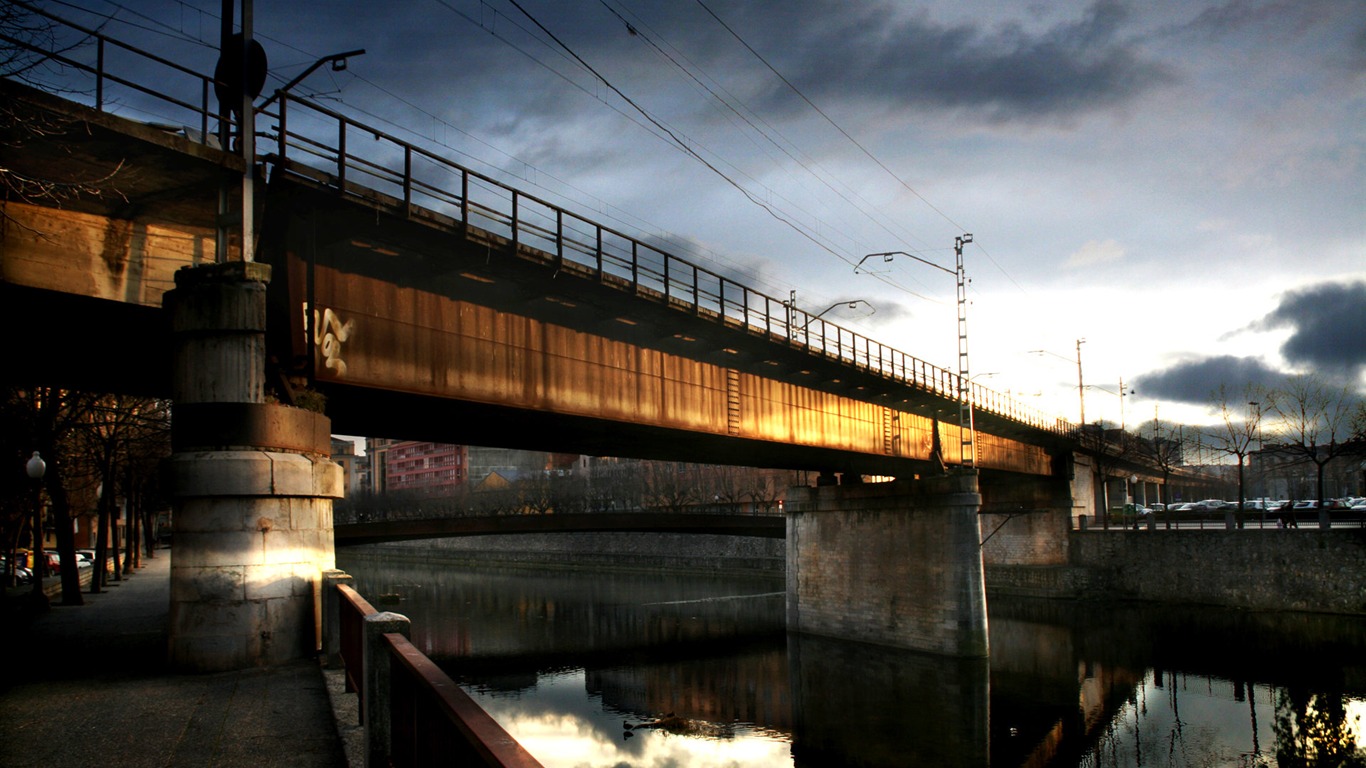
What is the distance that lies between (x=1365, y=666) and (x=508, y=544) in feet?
281

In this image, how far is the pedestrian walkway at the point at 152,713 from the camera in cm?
973

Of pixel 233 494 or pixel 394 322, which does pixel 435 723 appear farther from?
pixel 394 322

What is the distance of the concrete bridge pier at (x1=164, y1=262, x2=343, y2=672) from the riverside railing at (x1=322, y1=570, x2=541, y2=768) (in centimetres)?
378

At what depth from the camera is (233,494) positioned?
1442 cm

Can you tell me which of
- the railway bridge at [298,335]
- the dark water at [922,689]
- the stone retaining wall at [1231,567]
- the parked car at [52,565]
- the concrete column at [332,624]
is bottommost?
the dark water at [922,689]

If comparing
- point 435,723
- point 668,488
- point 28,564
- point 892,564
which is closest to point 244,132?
point 435,723

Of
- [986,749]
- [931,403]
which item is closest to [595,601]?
[931,403]

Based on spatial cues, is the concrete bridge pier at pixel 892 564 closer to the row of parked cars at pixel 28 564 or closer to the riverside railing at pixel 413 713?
the riverside railing at pixel 413 713

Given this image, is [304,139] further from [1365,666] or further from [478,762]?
[1365,666]

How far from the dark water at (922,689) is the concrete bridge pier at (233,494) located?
47.9 feet

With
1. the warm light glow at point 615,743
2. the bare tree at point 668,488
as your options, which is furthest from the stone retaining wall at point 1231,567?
the bare tree at point 668,488

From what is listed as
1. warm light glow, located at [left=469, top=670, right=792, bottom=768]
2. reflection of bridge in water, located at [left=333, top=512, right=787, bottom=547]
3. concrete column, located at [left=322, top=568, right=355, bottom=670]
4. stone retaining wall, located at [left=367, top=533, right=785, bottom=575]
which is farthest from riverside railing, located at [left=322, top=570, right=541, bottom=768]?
stone retaining wall, located at [left=367, top=533, right=785, bottom=575]

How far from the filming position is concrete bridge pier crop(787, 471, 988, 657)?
130 ft

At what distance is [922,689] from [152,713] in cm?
2972
